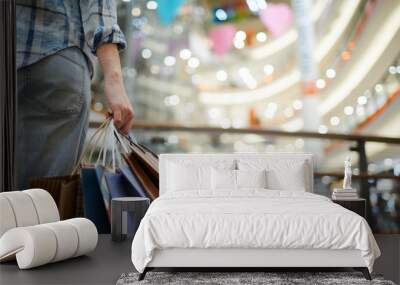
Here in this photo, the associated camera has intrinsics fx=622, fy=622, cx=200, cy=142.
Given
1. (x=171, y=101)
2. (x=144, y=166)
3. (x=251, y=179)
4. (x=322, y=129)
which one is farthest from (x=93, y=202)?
(x=322, y=129)

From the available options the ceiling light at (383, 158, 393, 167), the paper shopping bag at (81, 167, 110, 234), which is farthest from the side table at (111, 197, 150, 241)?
the ceiling light at (383, 158, 393, 167)

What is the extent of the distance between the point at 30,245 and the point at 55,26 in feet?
7.74

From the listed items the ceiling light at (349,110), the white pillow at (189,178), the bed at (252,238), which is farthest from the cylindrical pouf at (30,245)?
the ceiling light at (349,110)

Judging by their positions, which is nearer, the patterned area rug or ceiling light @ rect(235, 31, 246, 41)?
the patterned area rug

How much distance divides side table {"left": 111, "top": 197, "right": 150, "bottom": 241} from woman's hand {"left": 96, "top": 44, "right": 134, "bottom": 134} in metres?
0.84

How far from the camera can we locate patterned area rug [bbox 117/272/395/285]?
382 centimetres

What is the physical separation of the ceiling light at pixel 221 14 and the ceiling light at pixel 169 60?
1.94 ft

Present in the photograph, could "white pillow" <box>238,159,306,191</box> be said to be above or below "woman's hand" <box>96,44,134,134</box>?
below

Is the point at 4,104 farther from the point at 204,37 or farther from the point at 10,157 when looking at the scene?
the point at 204,37

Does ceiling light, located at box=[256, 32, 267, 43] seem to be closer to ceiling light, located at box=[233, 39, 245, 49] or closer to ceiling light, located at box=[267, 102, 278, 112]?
ceiling light, located at box=[233, 39, 245, 49]

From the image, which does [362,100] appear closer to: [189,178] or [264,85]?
[264,85]

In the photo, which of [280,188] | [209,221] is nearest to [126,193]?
[280,188]

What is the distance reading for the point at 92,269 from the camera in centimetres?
431

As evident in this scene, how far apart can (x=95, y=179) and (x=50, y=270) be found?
6.04 feet
